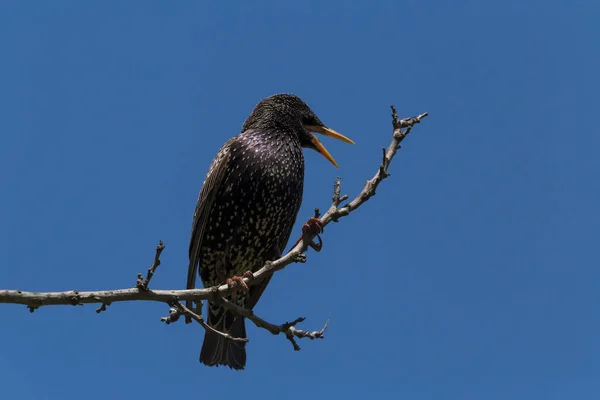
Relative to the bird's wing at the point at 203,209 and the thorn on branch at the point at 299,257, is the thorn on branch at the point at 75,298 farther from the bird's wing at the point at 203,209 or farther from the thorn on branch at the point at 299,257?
the bird's wing at the point at 203,209

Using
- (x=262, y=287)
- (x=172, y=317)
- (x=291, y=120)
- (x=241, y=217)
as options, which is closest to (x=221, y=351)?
(x=262, y=287)

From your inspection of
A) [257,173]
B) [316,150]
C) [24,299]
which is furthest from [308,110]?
[24,299]

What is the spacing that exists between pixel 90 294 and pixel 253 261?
2.44m

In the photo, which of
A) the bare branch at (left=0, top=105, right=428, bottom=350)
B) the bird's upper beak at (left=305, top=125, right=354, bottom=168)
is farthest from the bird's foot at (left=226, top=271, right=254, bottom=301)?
the bird's upper beak at (left=305, top=125, right=354, bottom=168)

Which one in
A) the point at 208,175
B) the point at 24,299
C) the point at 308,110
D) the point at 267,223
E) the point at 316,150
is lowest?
the point at 24,299

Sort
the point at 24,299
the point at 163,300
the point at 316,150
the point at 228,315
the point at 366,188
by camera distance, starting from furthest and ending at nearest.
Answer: the point at 316,150 < the point at 228,315 < the point at 366,188 < the point at 163,300 < the point at 24,299

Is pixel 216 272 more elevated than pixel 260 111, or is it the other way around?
pixel 260 111

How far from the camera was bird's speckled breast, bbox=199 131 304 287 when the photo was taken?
6422 millimetres

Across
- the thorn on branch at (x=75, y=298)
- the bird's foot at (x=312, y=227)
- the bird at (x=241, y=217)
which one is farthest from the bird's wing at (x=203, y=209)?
the thorn on branch at (x=75, y=298)

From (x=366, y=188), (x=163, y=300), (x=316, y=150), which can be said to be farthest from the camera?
(x=316, y=150)

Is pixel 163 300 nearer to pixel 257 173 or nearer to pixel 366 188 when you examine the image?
pixel 366 188

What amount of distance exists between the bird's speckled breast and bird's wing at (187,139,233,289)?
0.04m

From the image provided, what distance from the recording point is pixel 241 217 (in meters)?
6.41

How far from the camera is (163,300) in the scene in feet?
14.9
